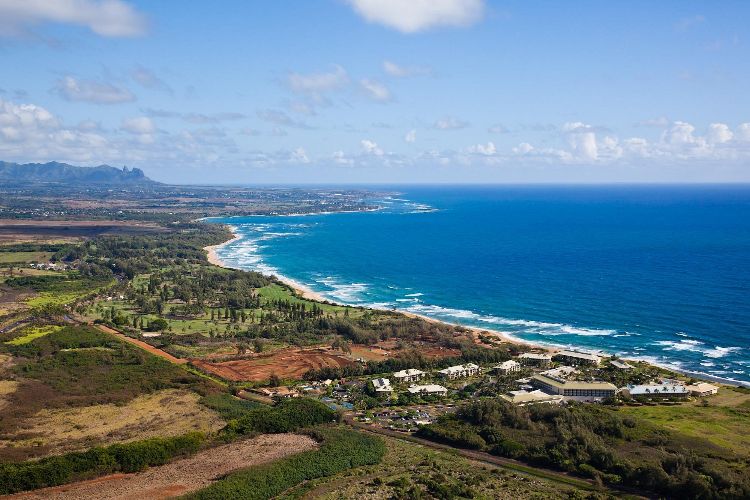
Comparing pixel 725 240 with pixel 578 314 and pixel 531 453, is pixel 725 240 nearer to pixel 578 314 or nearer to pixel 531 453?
pixel 578 314

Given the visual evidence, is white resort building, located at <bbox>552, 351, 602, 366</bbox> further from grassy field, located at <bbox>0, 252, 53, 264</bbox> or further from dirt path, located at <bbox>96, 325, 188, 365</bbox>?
grassy field, located at <bbox>0, 252, 53, 264</bbox>

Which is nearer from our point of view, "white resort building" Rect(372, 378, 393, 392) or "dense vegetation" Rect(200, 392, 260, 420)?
"dense vegetation" Rect(200, 392, 260, 420)

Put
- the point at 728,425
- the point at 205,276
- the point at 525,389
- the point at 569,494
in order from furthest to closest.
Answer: the point at 205,276 < the point at 525,389 < the point at 728,425 < the point at 569,494

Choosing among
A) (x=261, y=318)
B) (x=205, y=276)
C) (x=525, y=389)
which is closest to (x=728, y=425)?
(x=525, y=389)

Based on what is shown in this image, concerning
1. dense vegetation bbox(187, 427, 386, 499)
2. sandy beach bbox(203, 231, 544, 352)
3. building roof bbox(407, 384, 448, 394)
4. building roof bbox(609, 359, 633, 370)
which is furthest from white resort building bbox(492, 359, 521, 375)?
dense vegetation bbox(187, 427, 386, 499)

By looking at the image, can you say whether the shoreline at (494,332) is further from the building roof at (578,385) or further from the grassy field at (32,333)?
the grassy field at (32,333)

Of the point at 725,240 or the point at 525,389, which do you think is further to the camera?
the point at 725,240
